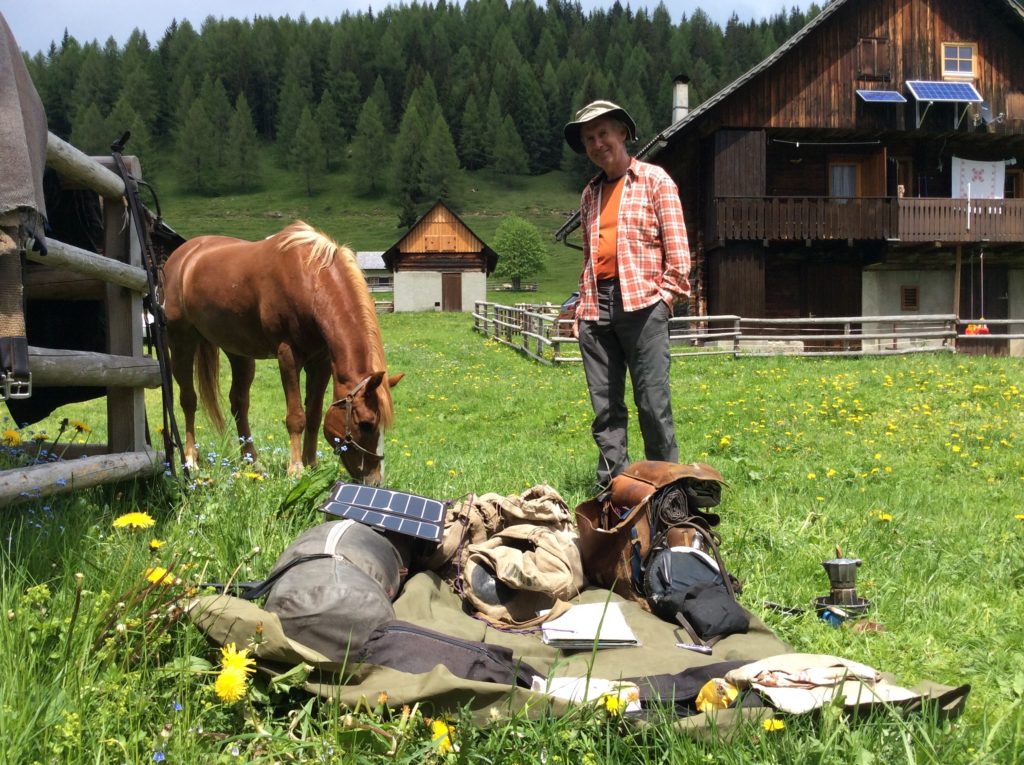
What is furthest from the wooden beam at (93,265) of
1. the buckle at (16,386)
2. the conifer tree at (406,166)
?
the conifer tree at (406,166)

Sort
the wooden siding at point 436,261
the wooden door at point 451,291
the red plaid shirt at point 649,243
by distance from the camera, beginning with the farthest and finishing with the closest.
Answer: the wooden door at point 451,291 < the wooden siding at point 436,261 < the red plaid shirt at point 649,243

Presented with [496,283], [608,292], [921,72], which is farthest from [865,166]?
[496,283]

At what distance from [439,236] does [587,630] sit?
5037 centimetres

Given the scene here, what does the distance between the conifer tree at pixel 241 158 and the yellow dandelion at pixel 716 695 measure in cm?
10529

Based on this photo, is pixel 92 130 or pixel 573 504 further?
pixel 92 130

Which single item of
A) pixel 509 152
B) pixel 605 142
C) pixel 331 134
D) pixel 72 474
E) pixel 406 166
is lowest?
pixel 72 474

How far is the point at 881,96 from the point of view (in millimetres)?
22016

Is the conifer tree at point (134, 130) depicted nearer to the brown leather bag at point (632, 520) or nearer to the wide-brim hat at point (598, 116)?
the wide-brim hat at point (598, 116)

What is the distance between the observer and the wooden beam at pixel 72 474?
3.05 meters

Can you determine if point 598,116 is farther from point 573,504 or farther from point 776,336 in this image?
point 776,336

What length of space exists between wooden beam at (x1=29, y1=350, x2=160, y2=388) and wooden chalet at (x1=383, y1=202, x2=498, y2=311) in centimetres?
4713

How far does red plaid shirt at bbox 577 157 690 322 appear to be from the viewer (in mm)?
4953

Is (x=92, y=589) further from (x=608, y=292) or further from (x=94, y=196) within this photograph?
(x=608, y=292)

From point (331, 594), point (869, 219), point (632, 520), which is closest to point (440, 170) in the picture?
point (869, 219)
